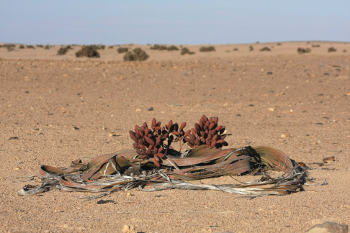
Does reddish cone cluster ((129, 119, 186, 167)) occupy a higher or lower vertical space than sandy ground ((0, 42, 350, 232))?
higher

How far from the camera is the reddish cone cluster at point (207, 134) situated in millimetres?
4906

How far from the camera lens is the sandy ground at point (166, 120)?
371 centimetres

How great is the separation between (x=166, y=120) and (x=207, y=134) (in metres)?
4.08

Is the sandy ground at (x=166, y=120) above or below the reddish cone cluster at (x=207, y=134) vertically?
below

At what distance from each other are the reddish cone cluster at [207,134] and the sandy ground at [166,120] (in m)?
Answer: 0.41

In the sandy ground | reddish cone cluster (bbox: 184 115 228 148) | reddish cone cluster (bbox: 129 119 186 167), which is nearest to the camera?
the sandy ground

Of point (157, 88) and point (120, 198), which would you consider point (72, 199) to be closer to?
point (120, 198)

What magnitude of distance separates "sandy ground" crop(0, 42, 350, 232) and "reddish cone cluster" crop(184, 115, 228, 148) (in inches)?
16.1

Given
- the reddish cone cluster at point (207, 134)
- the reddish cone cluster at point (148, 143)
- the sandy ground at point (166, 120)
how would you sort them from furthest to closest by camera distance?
the reddish cone cluster at point (207, 134) → the reddish cone cluster at point (148, 143) → the sandy ground at point (166, 120)

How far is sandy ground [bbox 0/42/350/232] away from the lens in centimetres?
371

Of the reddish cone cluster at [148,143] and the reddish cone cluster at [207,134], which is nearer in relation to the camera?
the reddish cone cluster at [148,143]

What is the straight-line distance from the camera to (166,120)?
904cm

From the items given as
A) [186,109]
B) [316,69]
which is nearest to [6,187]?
[186,109]

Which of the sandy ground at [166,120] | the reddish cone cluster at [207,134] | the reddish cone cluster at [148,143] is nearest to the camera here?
the sandy ground at [166,120]
